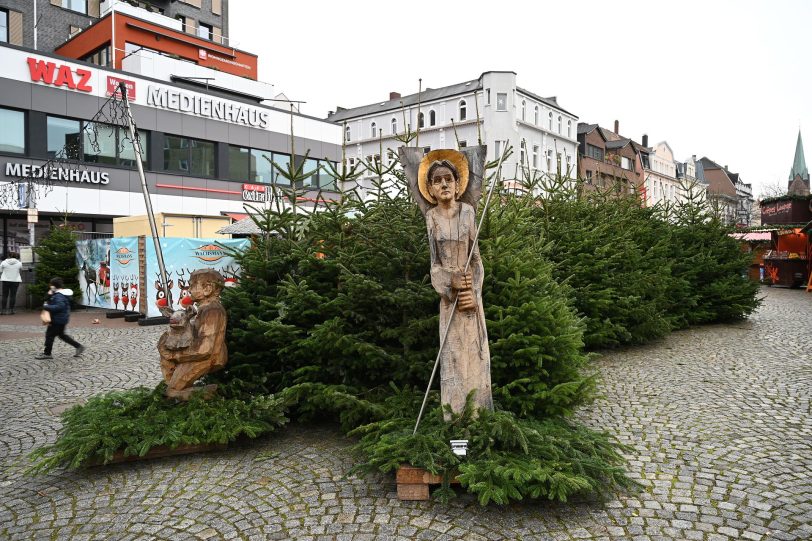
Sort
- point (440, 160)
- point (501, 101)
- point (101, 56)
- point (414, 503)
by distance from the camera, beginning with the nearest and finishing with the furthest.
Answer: point (414, 503) < point (440, 160) < point (101, 56) < point (501, 101)

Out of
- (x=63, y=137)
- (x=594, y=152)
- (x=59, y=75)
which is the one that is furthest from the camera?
(x=594, y=152)

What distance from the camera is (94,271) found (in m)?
18.3

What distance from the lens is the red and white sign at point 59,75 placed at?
71.1 ft

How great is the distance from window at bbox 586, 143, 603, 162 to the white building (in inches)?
93.5

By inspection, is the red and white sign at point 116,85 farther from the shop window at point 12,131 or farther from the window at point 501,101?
the window at point 501,101

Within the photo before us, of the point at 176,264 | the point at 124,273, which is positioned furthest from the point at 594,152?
the point at 124,273

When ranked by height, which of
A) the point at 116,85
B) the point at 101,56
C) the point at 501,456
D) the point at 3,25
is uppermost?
the point at 3,25

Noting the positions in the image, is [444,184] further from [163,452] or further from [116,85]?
[116,85]

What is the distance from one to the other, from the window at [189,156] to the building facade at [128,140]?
0.15ft

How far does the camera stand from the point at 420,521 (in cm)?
404

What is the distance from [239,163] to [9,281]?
13.3 metres

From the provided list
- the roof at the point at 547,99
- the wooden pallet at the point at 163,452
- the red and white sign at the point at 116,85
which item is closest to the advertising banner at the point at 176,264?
the red and white sign at the point at 116,85

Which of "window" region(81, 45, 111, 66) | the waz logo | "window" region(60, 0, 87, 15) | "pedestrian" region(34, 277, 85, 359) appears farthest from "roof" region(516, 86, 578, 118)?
"pedestrian" region(34, 277, 85, 359)

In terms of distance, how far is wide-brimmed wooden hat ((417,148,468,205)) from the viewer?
4.90 m
